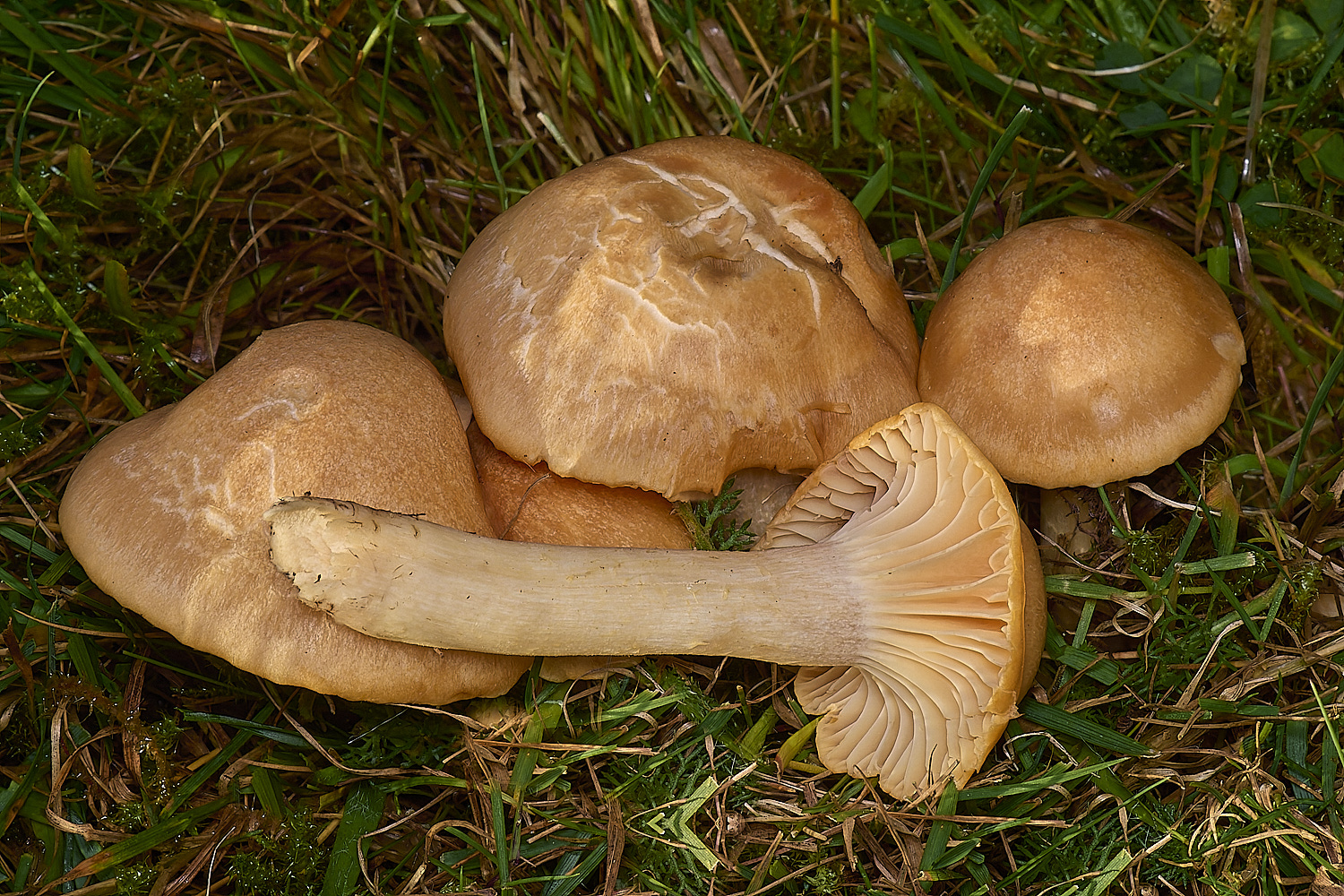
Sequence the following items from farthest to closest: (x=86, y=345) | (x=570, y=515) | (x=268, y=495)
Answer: (x=86, y=345), (x=570, y=515), (x=268, y=495)

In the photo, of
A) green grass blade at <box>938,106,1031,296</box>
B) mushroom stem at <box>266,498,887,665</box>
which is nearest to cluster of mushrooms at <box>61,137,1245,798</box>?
mushroom stem at <box>266,498,887,665</box>

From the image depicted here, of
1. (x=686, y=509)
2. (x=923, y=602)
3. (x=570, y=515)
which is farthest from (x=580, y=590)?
(x=923, y=602)

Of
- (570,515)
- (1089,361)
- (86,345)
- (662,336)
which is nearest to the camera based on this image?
(662,336)

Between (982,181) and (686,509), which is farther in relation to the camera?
(982,181)

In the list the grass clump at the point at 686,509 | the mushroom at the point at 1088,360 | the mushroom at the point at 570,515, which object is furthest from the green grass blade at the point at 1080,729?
the mushroom at the point at 570,515

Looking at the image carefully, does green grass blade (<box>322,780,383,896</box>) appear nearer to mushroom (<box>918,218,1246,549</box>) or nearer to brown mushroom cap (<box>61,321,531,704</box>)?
brown mushroom cap (<box>61,321,531,704</box>)

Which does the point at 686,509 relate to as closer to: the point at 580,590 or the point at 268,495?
the point at 580,590

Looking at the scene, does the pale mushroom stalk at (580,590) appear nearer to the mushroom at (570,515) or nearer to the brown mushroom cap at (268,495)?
the brown mushroom cap at (268,495)

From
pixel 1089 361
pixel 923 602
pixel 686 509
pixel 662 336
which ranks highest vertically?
pixel 662 336

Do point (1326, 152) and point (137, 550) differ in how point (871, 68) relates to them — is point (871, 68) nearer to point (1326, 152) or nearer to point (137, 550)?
point (1326, 152)
